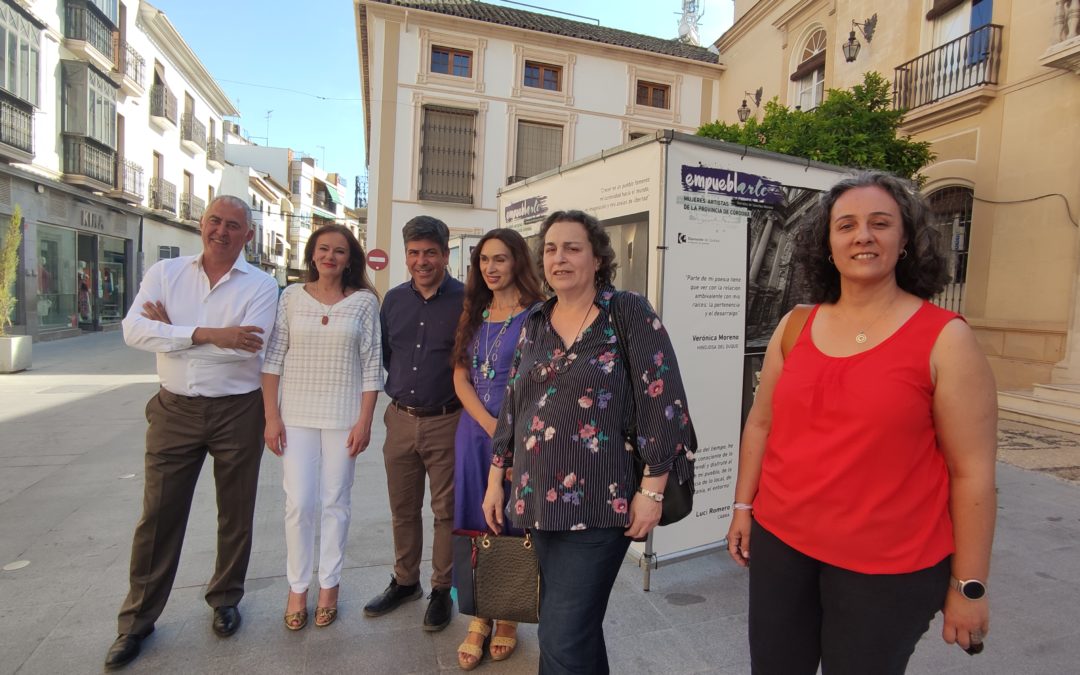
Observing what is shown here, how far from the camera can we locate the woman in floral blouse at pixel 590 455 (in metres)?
1.76

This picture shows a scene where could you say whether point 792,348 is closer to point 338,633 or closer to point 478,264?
point 478,264

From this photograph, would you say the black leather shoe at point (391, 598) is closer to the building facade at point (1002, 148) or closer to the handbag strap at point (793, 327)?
the handbag strap at point (793, 327)

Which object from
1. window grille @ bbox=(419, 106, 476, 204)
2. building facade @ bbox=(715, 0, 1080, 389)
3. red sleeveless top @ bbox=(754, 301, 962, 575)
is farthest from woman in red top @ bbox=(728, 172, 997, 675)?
window grille @ bbox=(419, 106, 476, 204)

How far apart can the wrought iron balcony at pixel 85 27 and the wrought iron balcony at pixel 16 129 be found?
129 inches

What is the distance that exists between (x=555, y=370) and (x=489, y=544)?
2.42 feet

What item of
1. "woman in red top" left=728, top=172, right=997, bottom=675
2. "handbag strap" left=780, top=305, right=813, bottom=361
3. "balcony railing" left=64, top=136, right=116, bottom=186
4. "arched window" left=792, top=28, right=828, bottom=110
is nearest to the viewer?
"woman in red top" left=728, top=172, right=997, bottom=675

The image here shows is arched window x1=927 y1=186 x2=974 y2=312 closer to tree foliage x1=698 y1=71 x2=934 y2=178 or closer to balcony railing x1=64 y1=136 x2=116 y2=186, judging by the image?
tree foliage x1=698 y1=71 x2=934 y2=178

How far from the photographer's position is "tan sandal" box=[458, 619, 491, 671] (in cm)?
249

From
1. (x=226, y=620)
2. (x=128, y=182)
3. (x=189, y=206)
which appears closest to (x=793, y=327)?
(x=226, y=620)

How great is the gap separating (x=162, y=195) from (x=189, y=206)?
10.6 ft

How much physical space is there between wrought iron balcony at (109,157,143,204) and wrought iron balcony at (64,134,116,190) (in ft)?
2.37

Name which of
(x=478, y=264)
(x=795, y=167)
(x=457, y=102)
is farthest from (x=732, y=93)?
(x=478, y=264)

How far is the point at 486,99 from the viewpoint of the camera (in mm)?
18484

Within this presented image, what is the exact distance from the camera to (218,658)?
8.26 ft
